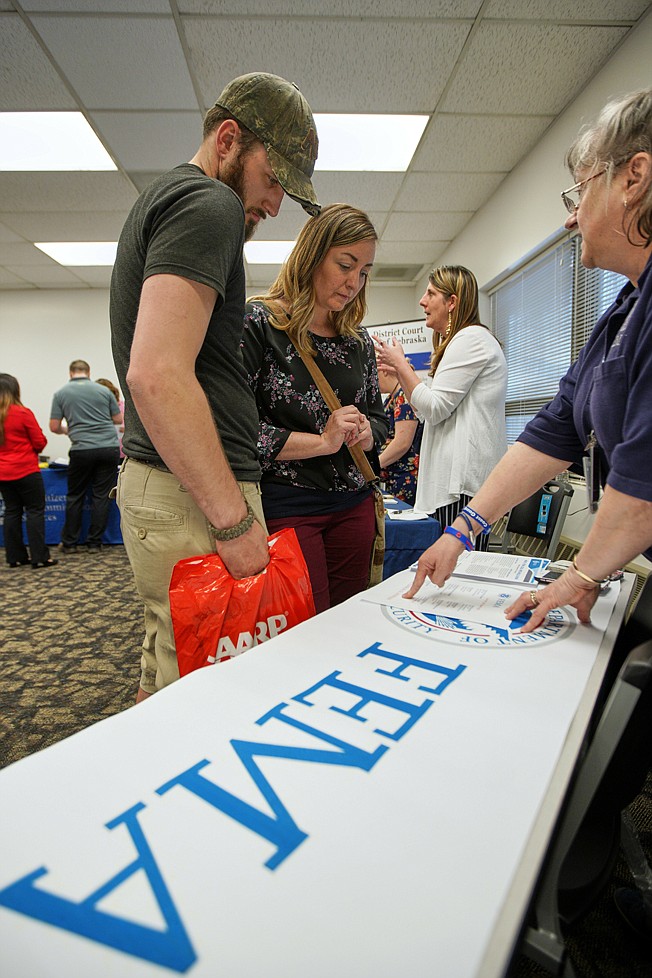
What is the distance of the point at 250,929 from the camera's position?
1.03 feet

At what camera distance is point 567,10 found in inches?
83.0

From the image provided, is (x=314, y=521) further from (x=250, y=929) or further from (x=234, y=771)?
(x=250, y=929)

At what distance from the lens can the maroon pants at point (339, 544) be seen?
115 centimetres

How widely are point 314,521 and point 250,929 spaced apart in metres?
0.88

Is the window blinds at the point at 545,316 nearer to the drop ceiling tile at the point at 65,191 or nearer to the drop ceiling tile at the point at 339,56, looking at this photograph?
the drop ceiling tile at the point at 339,56

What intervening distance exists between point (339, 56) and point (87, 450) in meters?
3.17

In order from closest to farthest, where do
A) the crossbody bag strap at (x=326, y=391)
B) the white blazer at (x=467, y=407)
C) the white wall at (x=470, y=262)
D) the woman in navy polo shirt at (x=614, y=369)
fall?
the woman in navy polo shirt at (x=614, y=369)
the crossbody bag strap at (x=326, y=391)
the white blazer at (x=467, y=407)
the white wall at (x=470, y=262)

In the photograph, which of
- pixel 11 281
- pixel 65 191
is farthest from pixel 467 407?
pixel 11 281

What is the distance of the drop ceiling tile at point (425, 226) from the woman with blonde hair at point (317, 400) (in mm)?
3558

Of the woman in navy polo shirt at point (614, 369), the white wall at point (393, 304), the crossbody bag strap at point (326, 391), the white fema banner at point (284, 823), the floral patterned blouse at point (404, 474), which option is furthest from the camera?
the white wall at point (393, 304)

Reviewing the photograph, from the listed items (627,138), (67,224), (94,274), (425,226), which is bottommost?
(627,138)

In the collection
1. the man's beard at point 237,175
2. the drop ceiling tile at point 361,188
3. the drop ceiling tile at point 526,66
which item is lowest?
the man's beard at point 237,175

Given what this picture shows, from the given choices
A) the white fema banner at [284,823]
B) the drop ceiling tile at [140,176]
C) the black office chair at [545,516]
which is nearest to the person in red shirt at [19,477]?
the drop ceiling tile at [140,176]

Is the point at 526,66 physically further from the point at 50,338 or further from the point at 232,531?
the point at 50,338
